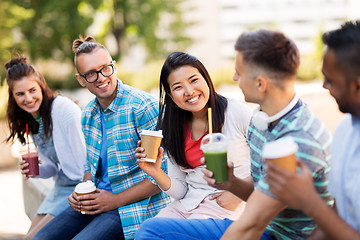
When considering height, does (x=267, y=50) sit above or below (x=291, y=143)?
above

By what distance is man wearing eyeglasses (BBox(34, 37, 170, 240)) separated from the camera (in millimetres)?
3141

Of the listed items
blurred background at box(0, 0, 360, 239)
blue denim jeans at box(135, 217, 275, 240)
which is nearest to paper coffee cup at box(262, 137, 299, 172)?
blue denim jeans at box(135, 217, 275, 240)

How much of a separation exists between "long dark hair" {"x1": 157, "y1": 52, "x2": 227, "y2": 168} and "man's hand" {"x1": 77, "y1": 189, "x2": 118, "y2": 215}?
0.63m

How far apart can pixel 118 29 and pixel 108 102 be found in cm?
1882

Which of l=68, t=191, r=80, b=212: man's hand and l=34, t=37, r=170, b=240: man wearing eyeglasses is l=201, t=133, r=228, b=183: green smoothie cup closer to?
l=34, t=37, r=170, b=240: man wearing eyeglasses

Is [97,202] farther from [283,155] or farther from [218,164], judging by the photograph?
[283,155]

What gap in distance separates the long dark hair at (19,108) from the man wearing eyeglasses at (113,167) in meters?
0.71

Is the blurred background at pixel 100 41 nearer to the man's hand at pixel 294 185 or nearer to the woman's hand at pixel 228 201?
the woman's hand at pixel 228 201

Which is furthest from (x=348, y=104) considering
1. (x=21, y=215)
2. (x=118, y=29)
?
(x=118, y=29)

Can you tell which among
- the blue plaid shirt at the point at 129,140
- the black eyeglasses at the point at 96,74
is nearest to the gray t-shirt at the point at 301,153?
the blue plaid shirt at the point at 129,140

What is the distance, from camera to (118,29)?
70.5 feet

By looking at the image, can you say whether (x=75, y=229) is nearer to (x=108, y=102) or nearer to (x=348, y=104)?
(x=108, y=102)

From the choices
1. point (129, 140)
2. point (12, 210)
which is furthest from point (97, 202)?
point (12, 210)

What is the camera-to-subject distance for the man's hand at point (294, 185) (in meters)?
1.61
